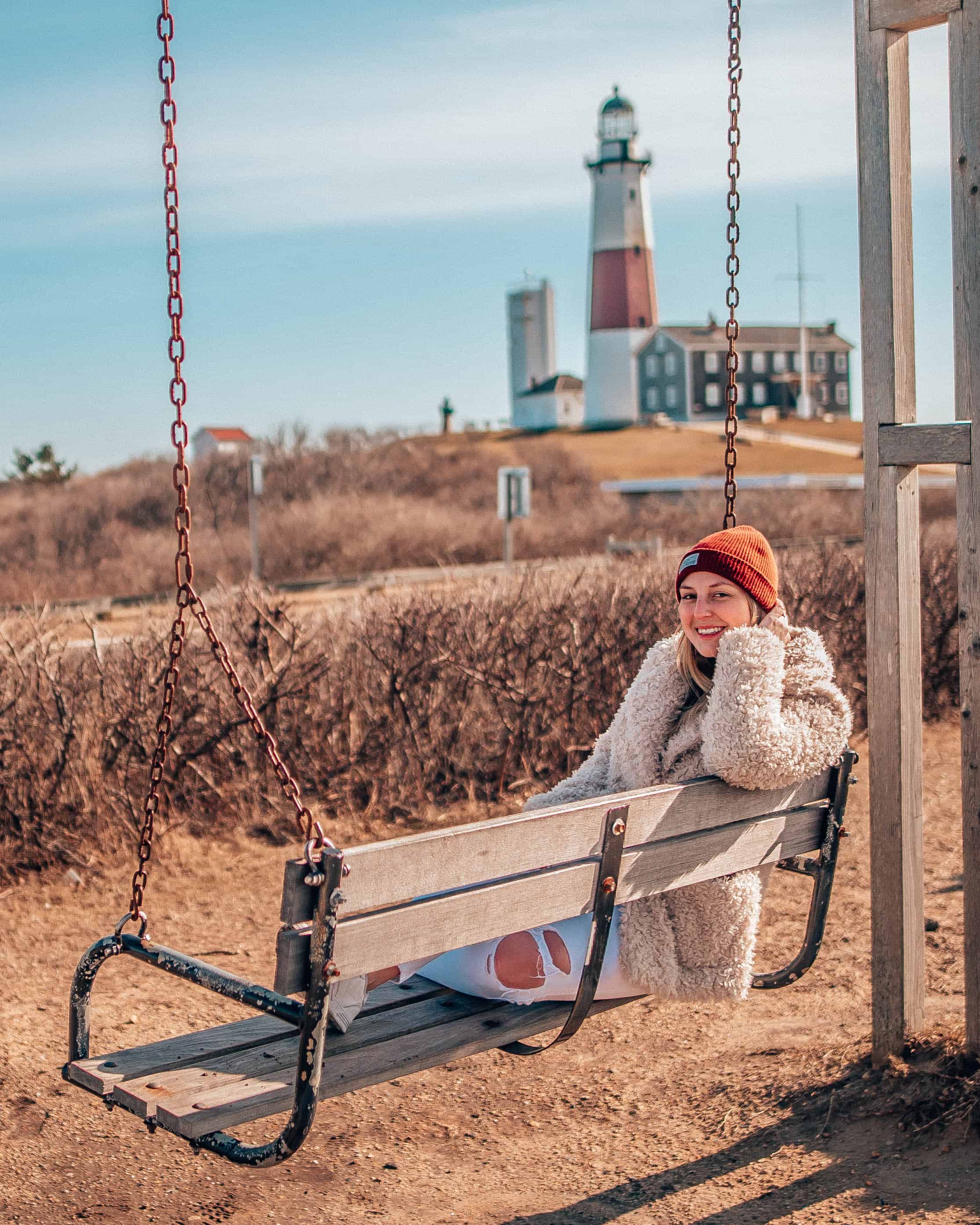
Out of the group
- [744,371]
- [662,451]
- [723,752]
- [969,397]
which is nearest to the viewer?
[723,752]

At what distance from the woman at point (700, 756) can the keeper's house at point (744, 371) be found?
73.4 meters

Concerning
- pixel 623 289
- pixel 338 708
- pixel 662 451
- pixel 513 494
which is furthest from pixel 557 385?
pixel 338 708

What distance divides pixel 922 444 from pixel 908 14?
1.19 metres

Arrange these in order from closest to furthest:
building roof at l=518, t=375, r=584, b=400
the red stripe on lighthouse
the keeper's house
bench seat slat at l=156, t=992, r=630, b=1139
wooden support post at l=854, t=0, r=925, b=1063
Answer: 1. bench seat slat at l=156, t=992, r=630, b=1139
2. wooden support post at l=854, t=0, r=925, b=1063
3. the red stripe on lighthouse
4. the keeper's house
5. building roof at l=518, t=375, r=584, b=400

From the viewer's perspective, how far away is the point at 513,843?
2.96 meters

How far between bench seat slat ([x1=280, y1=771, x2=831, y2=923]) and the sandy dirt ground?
3.62 feet

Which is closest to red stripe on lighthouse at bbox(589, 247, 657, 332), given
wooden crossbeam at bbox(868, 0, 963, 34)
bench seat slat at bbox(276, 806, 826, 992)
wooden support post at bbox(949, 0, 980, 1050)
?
wooden crossbeam at bbox(868, 0, 963, 34)

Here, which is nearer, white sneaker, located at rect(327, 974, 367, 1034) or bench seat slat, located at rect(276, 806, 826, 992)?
bench seat slat, located at rect(276, 806, 826, 992)

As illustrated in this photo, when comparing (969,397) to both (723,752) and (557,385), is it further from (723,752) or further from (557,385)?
(557,385)

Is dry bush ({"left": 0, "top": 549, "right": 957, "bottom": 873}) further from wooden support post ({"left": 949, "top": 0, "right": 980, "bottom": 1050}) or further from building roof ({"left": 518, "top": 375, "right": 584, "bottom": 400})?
building roof ({"left": 518, "top": 375, "right": 584, "bottom": 400})

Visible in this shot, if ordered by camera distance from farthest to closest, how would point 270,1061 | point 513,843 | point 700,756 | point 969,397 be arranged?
point 969,397, point 700,756, point 270,1061, point 513,843

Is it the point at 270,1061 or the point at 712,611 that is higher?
the point at 712,611

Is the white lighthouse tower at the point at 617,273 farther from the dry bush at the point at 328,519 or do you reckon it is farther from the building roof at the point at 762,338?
the dry bush at the point at 328,519

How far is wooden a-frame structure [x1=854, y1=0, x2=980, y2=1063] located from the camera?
392cm
